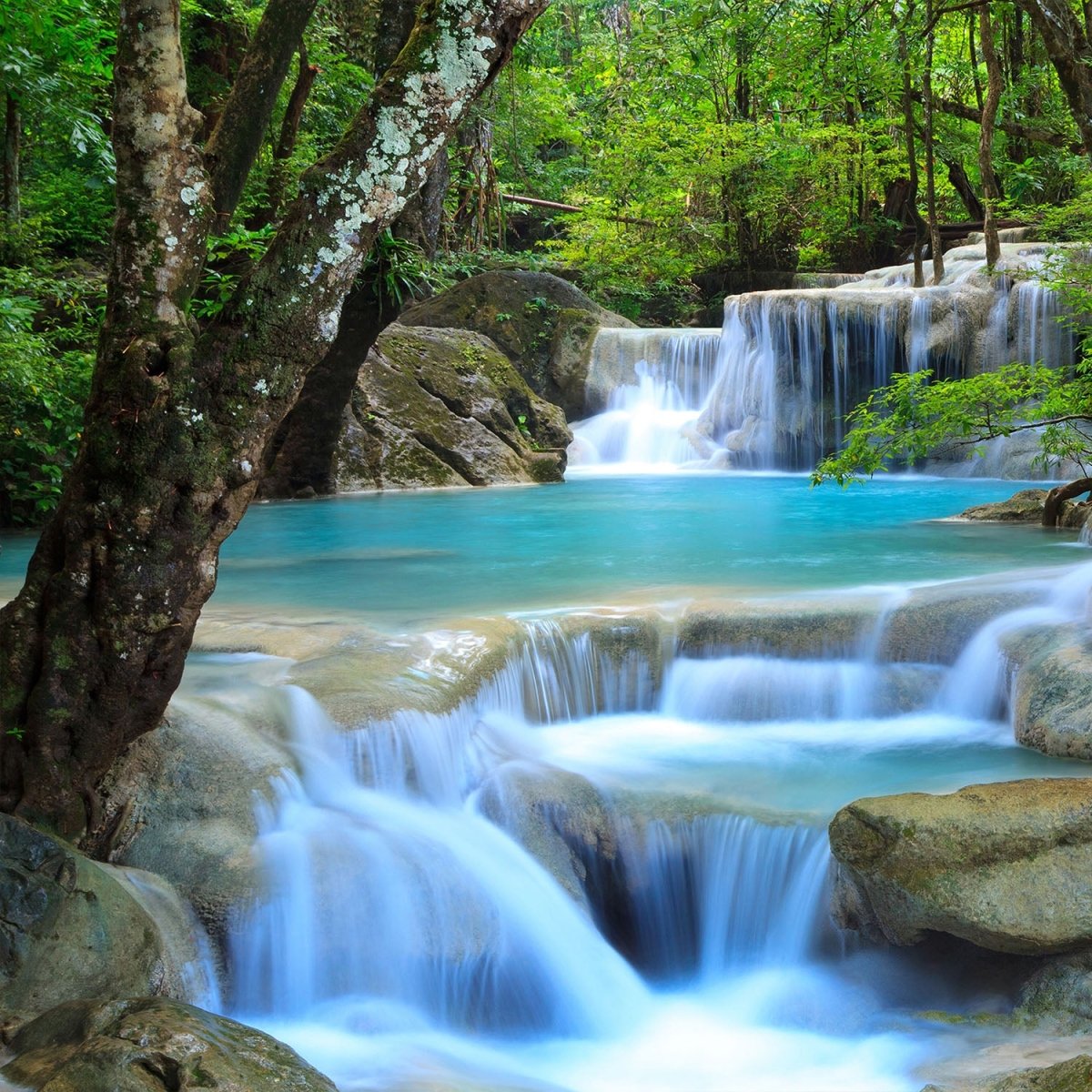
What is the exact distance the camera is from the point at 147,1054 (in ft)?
9.53

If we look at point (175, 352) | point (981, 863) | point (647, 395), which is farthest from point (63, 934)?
point (647, 395)

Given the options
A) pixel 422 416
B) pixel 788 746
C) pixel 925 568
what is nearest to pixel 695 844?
pixel 788 746

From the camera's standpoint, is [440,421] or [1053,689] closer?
[1053,689]

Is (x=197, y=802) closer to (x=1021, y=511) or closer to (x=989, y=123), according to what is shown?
(x=1021, y=511)

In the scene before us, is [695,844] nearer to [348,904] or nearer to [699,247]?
[348,904]

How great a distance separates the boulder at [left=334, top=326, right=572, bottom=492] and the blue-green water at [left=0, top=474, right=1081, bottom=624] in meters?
0.80

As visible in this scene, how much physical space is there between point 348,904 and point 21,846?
3.81ft

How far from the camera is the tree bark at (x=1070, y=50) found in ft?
24.3

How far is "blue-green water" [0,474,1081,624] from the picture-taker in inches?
313

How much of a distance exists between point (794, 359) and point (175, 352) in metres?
16.9

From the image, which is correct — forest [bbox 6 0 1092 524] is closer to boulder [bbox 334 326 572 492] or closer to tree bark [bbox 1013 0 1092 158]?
tree bark [bbox 1013 0 1092 158]

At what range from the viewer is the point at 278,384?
3889mm

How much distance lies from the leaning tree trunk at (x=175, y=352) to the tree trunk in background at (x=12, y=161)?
10.2m

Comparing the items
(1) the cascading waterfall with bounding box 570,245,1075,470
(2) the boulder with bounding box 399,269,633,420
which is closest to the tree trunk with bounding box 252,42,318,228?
(2) the boulder with bounding box 399,269,633,420
